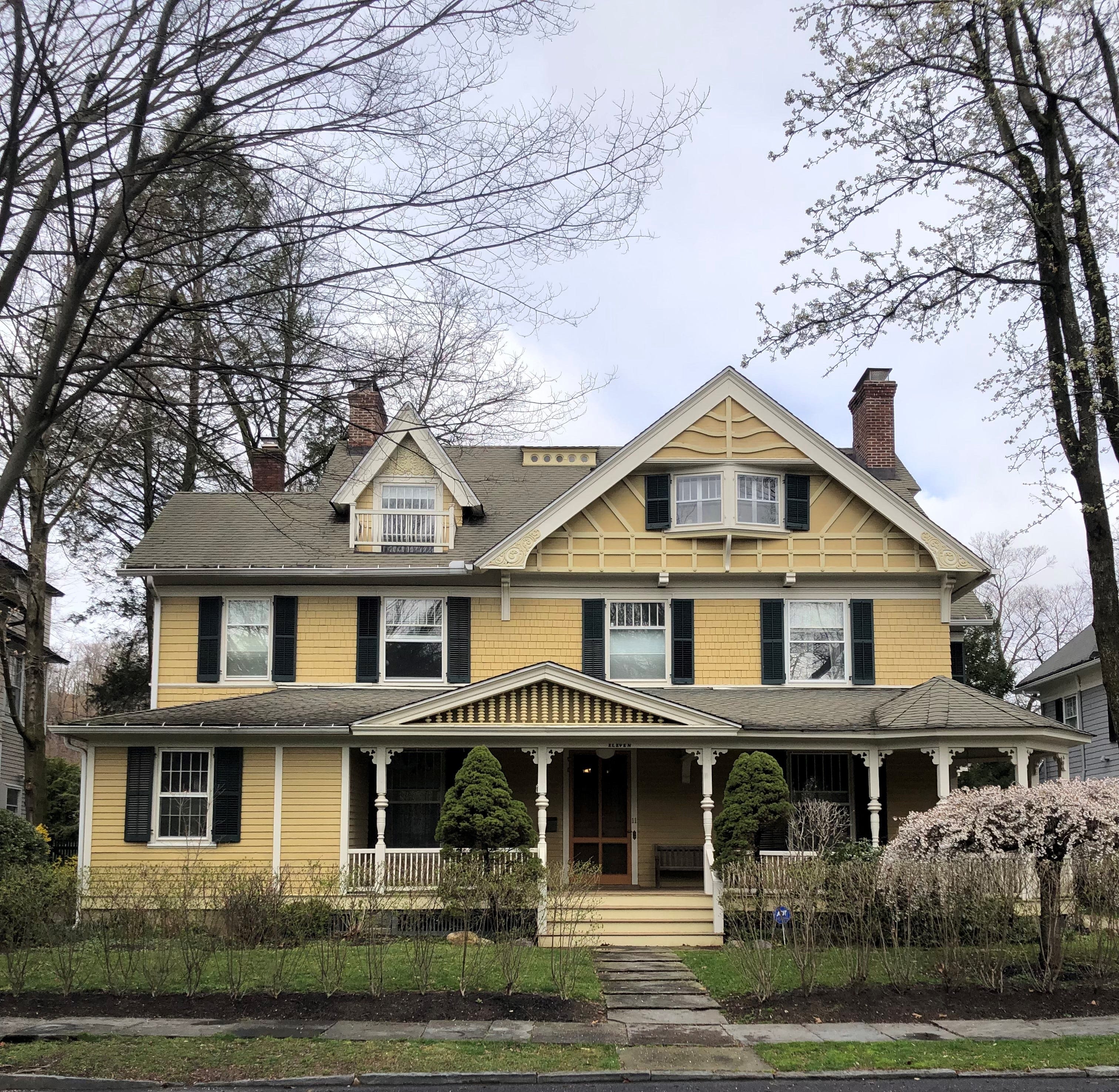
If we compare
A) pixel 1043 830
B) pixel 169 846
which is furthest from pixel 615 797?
pixel 1043 830

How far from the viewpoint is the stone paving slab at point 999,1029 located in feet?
37.1

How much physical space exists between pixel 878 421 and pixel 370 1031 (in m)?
17.1

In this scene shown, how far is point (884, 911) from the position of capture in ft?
48.5

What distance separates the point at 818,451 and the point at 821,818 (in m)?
7.06

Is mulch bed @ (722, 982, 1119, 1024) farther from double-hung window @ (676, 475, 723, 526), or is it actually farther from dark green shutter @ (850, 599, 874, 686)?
double-hung window @ (676, 475, 723, 526)

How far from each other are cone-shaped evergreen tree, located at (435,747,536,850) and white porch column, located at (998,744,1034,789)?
7321 mm

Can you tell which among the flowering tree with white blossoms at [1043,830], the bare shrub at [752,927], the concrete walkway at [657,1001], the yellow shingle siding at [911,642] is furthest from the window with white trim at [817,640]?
the flowering tree with white blossoms at [1043,830]

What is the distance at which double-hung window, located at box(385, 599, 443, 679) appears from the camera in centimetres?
2114

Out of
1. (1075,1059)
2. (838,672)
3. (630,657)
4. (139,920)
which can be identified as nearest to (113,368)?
(139,920)

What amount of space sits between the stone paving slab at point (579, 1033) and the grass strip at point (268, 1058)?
16cm

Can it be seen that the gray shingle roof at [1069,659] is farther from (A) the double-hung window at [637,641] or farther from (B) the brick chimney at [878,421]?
(A) the double-hung window at [637,641]

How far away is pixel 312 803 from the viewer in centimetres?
1945

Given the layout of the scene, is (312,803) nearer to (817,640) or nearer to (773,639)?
(773,639)

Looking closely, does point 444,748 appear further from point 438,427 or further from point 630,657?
point 438,427
